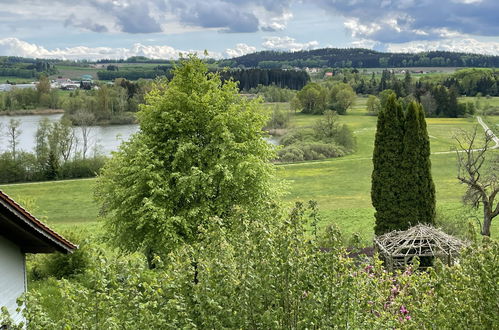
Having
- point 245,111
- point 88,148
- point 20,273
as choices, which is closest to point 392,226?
point 245,111

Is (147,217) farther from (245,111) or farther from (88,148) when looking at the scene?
(88,148)

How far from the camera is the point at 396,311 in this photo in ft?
24.0

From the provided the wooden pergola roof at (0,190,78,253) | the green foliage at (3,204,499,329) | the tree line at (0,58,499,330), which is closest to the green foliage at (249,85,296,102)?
the wooden pergola roof at (0,190,78,253)

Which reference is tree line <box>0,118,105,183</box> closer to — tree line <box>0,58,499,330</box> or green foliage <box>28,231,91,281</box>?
green foliage <box>28,231,91,281</box>

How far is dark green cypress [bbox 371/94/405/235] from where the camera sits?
21.5m

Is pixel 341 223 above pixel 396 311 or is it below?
below

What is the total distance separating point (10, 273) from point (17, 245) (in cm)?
49

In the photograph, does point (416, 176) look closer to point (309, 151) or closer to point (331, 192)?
point (331, 192)

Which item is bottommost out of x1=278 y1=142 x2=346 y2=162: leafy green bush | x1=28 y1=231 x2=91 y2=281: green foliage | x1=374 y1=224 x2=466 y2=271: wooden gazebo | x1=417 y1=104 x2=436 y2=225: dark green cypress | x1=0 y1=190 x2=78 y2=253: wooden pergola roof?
x1=278 y1=142 x2=346 y2=162: leafy green bush

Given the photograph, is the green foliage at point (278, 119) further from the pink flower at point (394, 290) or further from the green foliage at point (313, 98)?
the pink flower at point (394, 290)

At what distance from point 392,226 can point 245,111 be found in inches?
302

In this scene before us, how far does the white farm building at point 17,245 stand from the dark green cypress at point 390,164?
1539 cm

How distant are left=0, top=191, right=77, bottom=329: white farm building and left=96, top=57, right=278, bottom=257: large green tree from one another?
314 inches

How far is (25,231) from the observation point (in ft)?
26.1
